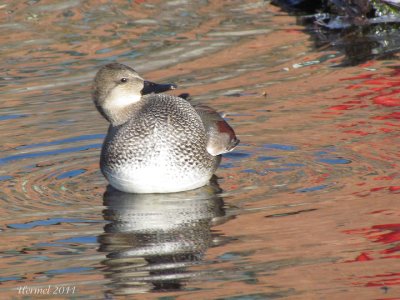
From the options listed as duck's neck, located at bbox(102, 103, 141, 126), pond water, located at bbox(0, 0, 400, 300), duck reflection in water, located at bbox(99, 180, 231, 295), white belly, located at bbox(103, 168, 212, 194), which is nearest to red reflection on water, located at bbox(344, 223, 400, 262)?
pond water, located at bbox(0, 0, 400, 300)

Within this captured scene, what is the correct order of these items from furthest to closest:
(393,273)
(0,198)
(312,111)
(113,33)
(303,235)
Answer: (113,33)
(312,111)
(0,198)
(303,235)
(393,273)

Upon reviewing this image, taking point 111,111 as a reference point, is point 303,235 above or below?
below

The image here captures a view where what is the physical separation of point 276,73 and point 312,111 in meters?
1.46

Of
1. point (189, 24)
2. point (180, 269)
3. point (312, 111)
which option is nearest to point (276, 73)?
point (312, 111)

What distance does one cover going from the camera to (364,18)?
1310 centimetres

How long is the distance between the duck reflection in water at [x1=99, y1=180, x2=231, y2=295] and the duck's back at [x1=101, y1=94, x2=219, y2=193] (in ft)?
0.46

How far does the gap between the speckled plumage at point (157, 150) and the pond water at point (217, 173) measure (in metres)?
0.17

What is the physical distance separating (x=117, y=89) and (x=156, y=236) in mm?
1575

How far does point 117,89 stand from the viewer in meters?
8.56

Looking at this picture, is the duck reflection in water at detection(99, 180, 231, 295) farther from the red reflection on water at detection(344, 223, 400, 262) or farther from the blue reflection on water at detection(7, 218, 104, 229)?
the red reflection on water at detection(344, 223, 400, 262)

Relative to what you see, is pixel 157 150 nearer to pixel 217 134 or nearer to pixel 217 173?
pixel 217 134

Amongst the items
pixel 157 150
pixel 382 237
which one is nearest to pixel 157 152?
pixel 157 150

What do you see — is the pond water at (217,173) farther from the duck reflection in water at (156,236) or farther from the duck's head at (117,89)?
the duck's head at (117,89)

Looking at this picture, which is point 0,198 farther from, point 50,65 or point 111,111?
point 50,65
